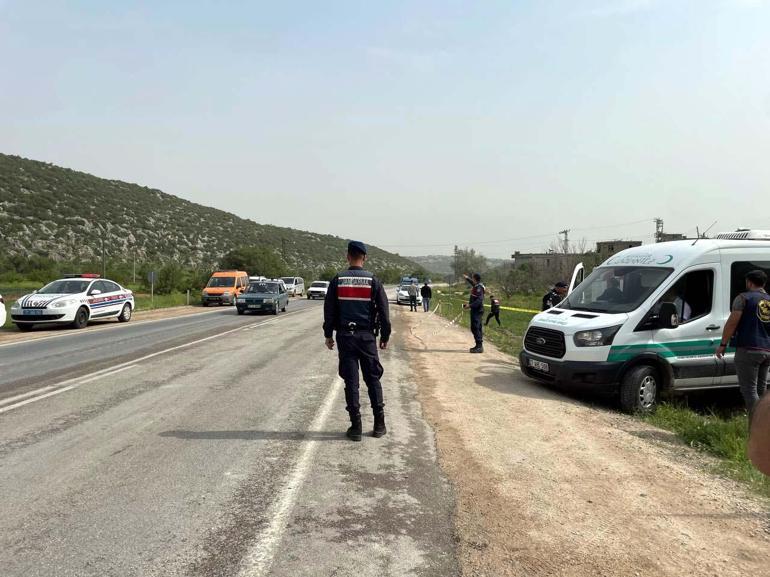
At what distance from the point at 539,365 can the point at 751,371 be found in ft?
9.28

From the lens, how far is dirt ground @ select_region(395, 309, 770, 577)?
3348 millimetres

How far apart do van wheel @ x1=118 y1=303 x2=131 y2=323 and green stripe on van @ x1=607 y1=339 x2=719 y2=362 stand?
60.5 ft

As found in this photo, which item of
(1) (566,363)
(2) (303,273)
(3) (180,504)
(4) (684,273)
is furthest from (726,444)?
(2) (303,273)

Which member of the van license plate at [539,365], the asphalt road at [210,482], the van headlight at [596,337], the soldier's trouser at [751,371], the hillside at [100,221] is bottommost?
the asphalt road at [210,482]

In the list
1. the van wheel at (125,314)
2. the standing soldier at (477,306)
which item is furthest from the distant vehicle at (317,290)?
the standing soldier at (477,306)

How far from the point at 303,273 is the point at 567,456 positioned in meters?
84.5

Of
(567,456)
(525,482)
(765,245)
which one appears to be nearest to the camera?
(525,482)

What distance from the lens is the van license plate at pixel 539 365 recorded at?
8477mm

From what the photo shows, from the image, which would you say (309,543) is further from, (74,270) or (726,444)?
(74,270)

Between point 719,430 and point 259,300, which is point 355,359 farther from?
point 259,300

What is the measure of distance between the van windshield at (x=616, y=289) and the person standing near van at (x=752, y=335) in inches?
56.9

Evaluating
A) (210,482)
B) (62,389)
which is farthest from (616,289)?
(62,389)

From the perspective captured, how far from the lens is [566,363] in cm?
809

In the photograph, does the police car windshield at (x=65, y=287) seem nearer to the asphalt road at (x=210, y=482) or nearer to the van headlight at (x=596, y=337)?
the asphalt road at (x=210, y=482)
